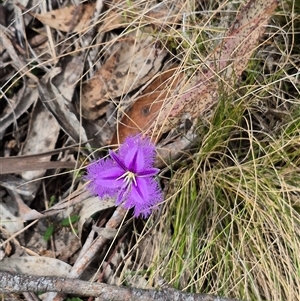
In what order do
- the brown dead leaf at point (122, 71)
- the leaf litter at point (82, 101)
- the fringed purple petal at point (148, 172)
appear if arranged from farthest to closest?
1. the brown dead leaf at point (122, 71)
2. the leaf litter at point (82, 101)
3. the fringed purple petal at point (148, 172)

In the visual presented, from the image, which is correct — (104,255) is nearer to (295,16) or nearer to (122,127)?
(122,127)

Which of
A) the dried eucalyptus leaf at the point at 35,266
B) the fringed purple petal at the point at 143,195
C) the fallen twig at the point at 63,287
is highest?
the fringed purple petal at the point at 143,195

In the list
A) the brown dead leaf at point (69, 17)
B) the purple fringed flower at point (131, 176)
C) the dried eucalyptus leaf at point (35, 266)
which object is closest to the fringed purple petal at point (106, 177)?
the purple fringed flower at point (131, 176)

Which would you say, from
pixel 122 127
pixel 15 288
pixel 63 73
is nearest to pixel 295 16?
pixel 122 127

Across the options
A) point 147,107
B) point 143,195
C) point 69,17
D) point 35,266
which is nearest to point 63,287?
point 35,266

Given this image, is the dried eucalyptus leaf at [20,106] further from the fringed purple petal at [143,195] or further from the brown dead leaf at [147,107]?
the fringed purple petal at [143,195]

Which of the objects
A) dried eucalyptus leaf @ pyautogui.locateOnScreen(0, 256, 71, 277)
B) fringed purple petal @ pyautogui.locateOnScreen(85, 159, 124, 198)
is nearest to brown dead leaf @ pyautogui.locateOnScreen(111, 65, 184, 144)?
fringed purple petal @ pyautogui.locateOnScreen(85, 159, 124, 198)
